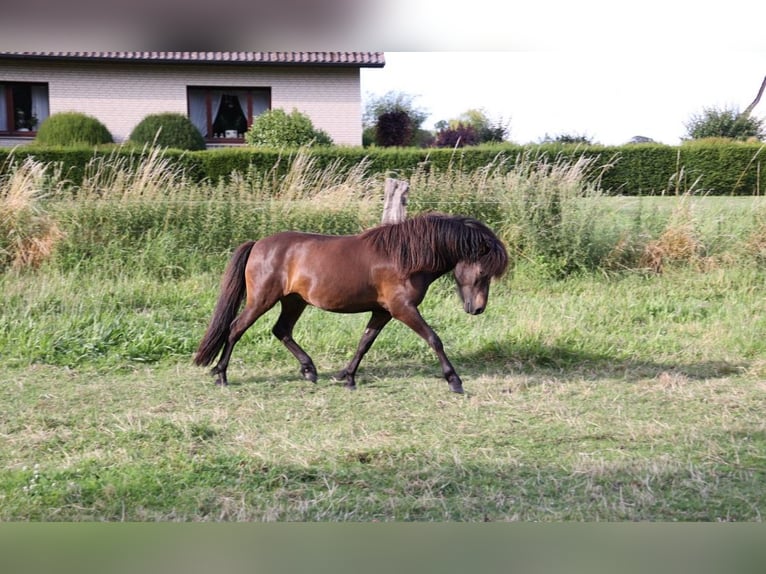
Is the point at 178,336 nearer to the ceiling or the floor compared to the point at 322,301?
nearer to the floor

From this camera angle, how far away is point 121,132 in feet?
79.6

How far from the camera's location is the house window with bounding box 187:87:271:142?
25.3 metres

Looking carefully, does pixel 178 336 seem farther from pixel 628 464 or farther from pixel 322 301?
pixel 628 464

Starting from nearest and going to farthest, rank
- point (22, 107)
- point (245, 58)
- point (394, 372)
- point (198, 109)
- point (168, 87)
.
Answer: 1. point (394, 372)
2. point (245, 58)
3. point (22, 107)
4. point (168, 87)
5. point (198, 109)

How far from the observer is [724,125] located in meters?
24.8

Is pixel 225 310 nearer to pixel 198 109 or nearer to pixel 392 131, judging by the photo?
pixel 198 109

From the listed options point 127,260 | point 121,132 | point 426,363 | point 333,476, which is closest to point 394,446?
point 333,476

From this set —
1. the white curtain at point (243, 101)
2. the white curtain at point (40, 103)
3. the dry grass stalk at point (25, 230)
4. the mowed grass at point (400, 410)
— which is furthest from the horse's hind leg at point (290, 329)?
the white curtain at point (40, 103)

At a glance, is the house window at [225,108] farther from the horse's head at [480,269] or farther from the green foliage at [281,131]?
the horse's head at [480,269]

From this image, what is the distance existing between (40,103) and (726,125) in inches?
894

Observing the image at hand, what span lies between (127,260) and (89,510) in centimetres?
648

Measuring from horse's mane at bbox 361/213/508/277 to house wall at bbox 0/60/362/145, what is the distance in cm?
1906

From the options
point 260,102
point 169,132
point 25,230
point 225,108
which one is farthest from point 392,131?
point 25,230

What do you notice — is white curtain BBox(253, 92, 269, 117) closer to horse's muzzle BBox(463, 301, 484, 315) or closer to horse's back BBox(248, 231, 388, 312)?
horse's back BBox(248, 231, 388, 312)
